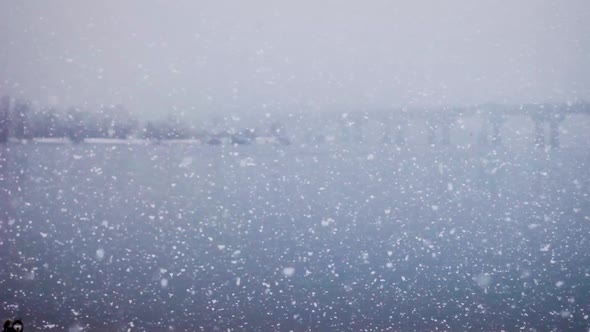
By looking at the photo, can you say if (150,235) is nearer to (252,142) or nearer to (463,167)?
(252,142)

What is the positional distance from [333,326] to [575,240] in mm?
934

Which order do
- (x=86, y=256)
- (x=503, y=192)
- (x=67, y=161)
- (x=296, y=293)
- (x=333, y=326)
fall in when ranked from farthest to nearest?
(x=503, y=192) → (x=67, y=161) → (x=86, y=256) → (x=296, y=293) → (x=333, y=326)

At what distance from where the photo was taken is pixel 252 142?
5.09ft

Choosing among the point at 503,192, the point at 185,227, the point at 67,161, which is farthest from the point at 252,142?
the point at 503,192

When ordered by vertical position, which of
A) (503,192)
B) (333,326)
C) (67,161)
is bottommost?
(333,326)

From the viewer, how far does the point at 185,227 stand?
1328 millimetres

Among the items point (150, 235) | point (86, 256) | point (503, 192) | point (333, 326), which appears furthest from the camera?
point (503, 192)

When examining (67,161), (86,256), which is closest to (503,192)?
(86,256)

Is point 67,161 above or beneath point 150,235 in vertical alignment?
above

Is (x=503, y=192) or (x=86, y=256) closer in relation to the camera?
(x=86, y=256)

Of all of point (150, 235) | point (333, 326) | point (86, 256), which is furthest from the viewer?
point (150, 235)

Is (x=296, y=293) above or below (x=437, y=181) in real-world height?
below

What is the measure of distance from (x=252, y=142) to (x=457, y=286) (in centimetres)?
88

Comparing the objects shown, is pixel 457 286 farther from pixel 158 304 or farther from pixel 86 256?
pixel 86 256
